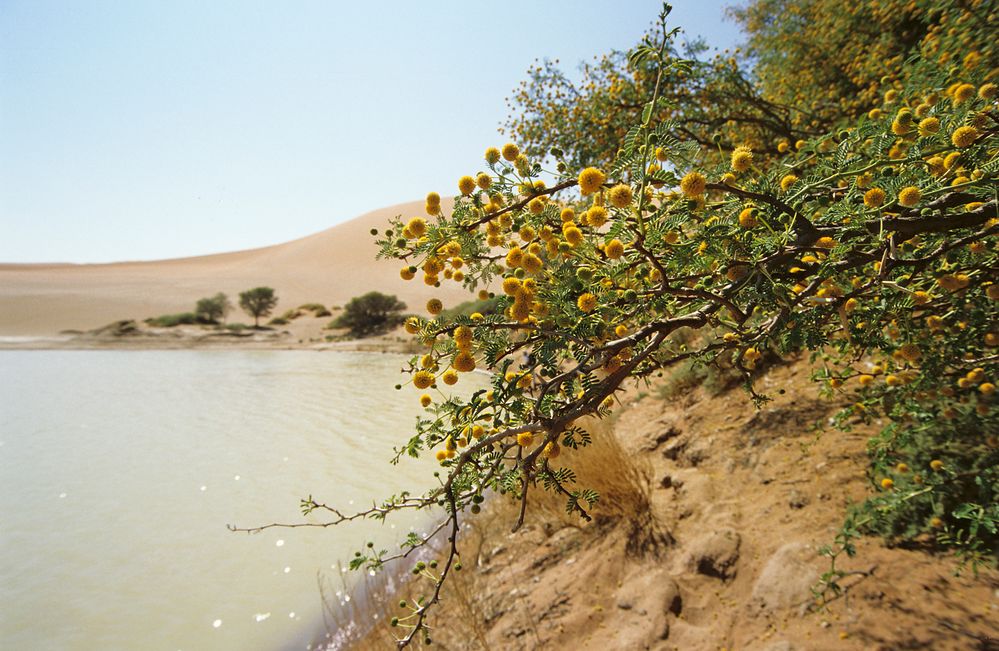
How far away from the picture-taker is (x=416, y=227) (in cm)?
147

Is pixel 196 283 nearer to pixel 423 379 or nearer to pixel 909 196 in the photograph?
pixel 423 379

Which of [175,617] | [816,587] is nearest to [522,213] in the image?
[816,587]

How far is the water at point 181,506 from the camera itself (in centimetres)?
370

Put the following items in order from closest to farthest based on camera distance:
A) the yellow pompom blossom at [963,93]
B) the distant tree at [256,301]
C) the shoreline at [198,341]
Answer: the yellow pompom blossom at [963,93]
the shoreline at [198,341]
the distant tree at [256,301]

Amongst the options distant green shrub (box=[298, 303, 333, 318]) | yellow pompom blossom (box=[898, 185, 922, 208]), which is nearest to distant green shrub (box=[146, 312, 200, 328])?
distant green shrub (box=[298, 303, 333, 318])

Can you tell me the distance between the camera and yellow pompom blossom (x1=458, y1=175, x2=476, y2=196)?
1641mm

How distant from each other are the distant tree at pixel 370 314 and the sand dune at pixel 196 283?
5807mm

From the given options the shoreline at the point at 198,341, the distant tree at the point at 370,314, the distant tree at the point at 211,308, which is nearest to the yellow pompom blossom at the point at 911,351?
the shoreline at the point at 198,341

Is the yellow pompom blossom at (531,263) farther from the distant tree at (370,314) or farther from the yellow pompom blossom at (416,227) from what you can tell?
the distant tree at (370,314)

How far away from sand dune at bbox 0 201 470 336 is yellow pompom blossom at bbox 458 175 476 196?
33.5 m

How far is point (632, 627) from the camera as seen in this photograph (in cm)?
241

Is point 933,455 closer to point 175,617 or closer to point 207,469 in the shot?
point 175,617

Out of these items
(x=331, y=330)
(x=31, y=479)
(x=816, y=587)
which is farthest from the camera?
(x=331, y=330)

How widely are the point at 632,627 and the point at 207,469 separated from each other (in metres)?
6.60
